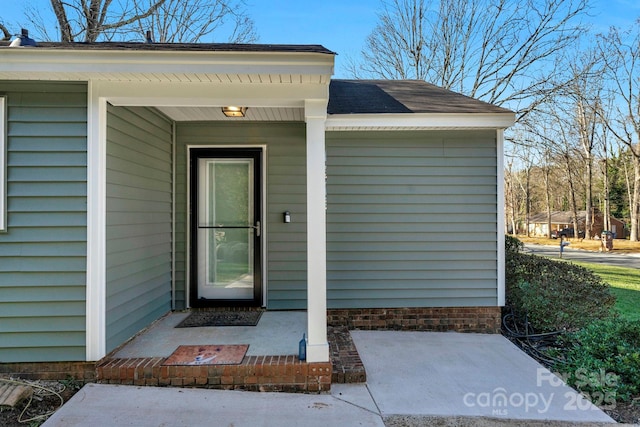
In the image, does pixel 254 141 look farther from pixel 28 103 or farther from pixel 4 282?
pixel 4 282

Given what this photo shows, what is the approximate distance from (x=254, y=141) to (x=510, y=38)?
421 inches

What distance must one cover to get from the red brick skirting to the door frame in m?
1.49

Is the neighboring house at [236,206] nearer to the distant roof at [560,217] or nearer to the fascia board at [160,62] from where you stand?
the fascia board at [160,62]

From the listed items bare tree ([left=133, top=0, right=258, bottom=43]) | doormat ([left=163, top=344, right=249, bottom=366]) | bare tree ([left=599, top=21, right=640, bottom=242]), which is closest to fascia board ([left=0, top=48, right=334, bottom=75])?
doormat ([left=163, top=344, right=249, bottom=366])

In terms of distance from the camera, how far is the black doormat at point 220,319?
12.1 feet

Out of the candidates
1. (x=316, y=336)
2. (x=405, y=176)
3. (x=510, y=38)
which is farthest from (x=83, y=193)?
(x=510, y=38)

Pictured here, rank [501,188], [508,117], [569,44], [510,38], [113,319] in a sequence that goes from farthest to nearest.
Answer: [510,38] → [569,44] → [501,188] → [508,117] → [113,319]

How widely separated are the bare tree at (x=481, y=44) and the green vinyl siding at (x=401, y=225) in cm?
853

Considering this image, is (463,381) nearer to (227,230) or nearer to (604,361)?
(604,361)

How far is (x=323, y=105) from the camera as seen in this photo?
2.79 metres

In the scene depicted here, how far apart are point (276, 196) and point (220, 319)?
1531 millimetres

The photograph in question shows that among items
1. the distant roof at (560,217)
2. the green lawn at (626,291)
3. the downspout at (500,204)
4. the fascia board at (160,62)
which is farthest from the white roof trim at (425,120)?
the distant roof at (560,217)

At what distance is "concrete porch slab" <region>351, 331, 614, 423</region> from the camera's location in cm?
247

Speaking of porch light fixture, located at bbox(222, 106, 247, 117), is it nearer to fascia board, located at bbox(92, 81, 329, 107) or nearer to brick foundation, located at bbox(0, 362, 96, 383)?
fascia board, located at bbox(92, 81, 329, 107)
